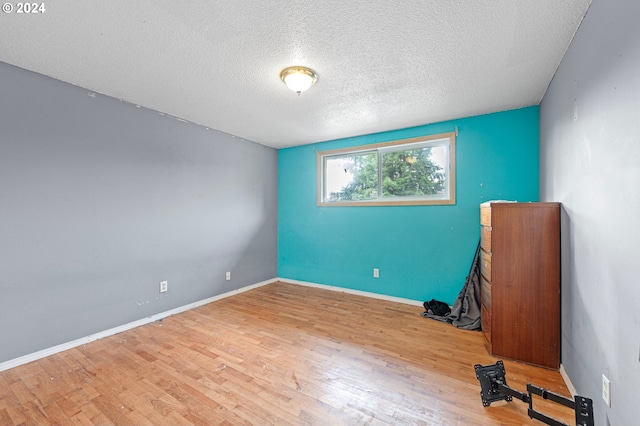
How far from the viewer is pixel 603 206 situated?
1329mm

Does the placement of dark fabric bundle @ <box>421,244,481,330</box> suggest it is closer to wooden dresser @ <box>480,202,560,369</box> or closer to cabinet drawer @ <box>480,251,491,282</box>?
cabinet drawer @ <box>480,251,491,282</box>

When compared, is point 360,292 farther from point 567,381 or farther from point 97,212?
point 97,212

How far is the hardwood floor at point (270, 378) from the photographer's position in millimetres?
1511

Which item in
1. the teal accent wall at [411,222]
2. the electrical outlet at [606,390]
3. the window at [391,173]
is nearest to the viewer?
the electrical outlet at [606,390]

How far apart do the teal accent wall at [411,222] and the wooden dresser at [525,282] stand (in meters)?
0.91

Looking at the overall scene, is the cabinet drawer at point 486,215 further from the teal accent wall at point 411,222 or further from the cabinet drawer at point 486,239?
the teal accent wall at point 411,222

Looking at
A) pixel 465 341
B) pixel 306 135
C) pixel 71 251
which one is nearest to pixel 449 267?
pixel 465 341

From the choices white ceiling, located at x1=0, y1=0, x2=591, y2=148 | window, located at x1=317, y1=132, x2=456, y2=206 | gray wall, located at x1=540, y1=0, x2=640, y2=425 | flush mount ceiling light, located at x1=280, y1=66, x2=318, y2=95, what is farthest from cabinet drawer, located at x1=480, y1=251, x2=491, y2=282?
flush mount ceiling light, located at x1=280, y1=66, x2=318, y2=95

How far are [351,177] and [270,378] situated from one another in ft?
9.58

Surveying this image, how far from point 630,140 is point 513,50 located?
1.14 metres

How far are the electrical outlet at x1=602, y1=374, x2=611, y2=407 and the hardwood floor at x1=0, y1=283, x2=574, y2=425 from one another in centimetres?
37

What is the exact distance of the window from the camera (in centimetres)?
331

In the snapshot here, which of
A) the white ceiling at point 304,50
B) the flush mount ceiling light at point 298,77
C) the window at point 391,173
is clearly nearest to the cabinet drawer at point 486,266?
the window at point 391,173

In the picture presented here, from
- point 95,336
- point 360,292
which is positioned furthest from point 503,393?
point 95,336
